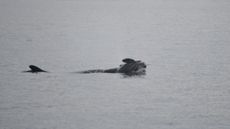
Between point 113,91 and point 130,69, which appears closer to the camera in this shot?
point 113,91

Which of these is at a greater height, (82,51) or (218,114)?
(82,51)

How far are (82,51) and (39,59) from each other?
8280 millimetres

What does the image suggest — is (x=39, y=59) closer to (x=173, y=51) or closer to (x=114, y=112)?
(x=173, y=51)

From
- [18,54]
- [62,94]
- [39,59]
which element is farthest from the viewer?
[18,54]

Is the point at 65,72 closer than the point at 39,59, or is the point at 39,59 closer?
the point at 65,72

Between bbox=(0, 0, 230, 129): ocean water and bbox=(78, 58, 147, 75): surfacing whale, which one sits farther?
bbox=(78, 58, 147, 75): surfacing whale

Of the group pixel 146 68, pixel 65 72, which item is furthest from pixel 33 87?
pixel 146 68

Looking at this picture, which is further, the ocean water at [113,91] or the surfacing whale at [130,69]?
the surfacing whale at [130,69]

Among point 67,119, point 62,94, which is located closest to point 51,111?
point 67,119

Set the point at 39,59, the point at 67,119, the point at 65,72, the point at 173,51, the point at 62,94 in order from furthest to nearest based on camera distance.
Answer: the point at 173,51, the point at 39,59, the point at 65,72, the point at 62,94, the point at 67,119

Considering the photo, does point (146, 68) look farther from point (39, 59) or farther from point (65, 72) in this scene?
point (39, 59)

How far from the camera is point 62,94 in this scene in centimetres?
3256

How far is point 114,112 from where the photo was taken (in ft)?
93.5

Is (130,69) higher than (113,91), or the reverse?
(130,69)
